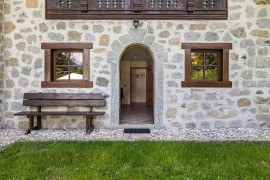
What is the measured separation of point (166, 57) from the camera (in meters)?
5.62

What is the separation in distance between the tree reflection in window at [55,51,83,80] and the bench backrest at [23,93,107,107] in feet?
1.82

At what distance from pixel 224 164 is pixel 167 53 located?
3.28m

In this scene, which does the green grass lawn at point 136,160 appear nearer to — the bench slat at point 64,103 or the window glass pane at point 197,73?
the bench slat at point 64,103

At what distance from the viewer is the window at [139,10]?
5.59 meters

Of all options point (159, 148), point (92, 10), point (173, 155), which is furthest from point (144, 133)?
point (92, 10)

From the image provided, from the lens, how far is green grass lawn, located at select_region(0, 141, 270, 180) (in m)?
2.87

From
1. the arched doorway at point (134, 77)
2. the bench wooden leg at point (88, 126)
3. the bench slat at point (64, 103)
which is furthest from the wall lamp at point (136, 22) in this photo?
the arched doorway at point (134, 77)

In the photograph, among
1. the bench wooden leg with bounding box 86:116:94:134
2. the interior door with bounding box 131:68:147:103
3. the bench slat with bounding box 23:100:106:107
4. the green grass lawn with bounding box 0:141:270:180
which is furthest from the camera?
the interior door with bounding box 131:68:147:103

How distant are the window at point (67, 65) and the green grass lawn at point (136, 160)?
1909mm

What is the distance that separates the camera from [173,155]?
3.50 meters

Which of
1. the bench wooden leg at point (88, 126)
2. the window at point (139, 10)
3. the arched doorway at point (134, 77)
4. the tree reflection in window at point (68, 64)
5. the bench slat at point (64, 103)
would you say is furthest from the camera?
the arched doorway at point (134, 77)

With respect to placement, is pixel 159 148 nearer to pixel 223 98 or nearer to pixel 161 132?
pixel 161 132

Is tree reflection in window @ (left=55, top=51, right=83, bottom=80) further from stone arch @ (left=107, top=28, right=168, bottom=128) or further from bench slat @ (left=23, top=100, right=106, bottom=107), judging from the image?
stone arch @ (left=107, top=28, right=168, bottom=128)

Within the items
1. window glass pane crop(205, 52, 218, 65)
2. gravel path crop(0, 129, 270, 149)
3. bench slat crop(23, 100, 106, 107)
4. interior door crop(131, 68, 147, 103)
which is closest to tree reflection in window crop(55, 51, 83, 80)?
bench slat crop(23, 100, 106, 107)
